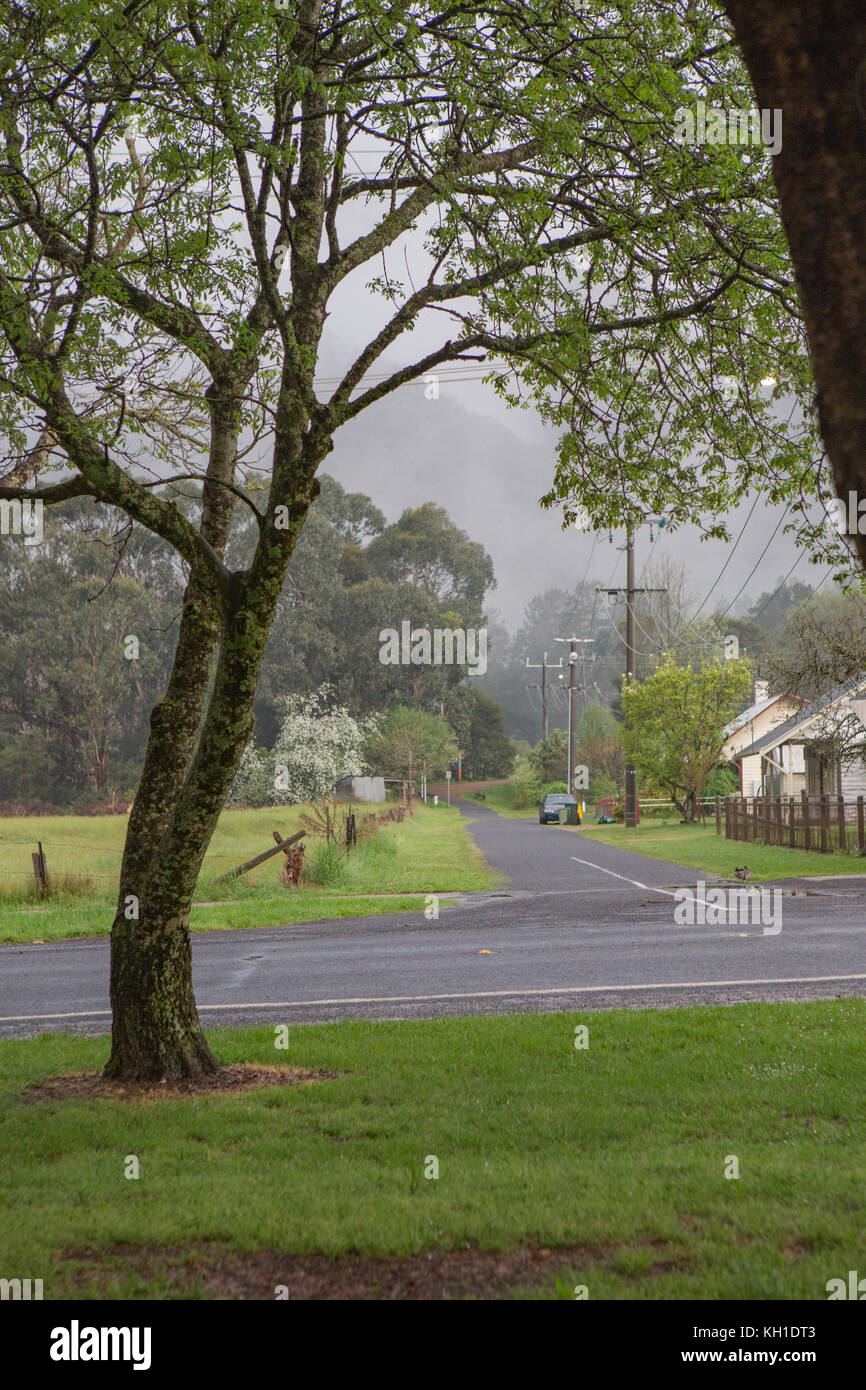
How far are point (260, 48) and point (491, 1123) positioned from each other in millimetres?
6771

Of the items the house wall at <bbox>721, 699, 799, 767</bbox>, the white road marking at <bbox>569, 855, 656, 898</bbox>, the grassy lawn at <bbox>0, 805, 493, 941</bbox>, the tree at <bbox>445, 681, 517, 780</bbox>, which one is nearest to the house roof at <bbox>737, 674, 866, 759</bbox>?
the house wall at <bbox>721, 699, 799, 767</bbox>

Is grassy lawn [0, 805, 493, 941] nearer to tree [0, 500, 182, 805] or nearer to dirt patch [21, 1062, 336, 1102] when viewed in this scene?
dirt patch [21, 1062, 336, 1102]

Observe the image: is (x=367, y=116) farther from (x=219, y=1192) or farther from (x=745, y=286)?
(x=219, y=1192)

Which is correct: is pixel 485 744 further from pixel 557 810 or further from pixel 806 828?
pixel 806 828

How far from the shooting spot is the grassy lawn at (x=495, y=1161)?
402 cm

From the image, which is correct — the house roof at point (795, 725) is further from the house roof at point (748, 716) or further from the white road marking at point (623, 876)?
the white road marking at point (623, 876)

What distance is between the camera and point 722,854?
2841 cm

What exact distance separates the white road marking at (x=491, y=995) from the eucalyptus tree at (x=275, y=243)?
3151mm

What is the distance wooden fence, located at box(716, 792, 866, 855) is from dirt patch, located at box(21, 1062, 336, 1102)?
21767mm

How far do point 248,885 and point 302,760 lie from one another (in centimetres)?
4176

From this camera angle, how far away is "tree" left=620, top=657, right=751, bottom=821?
158 ft

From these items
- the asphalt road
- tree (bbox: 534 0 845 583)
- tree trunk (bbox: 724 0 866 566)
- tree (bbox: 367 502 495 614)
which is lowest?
the asphalt road

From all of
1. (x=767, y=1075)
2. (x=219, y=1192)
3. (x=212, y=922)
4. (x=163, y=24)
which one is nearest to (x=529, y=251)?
(x=163, y=24)
